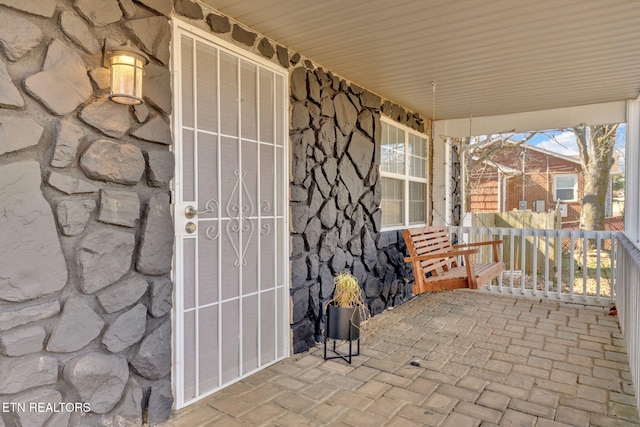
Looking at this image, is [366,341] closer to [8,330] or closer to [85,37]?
[8,330]

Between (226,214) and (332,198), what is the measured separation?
127cm

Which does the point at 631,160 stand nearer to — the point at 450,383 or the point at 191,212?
the point at 450,383

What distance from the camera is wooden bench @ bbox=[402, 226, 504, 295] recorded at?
3496 mm

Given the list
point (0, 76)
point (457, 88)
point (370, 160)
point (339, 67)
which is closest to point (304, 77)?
point (339, 67)

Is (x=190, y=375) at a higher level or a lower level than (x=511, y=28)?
lower

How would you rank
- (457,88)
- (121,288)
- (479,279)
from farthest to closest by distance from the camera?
(457,88) < (479,279) < (121,288)

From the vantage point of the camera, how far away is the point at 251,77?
279 centimetres

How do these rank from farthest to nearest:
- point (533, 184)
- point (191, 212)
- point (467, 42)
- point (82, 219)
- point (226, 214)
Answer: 1. point (533, 184)
2. point (467, 42)
3. point (226, 214)
4. point (191, 212)
5. point (82, 219)

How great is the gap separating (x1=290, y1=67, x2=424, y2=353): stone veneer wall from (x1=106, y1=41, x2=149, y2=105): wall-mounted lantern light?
1.39 m

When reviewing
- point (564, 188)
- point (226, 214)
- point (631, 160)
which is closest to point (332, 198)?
point (226, 214)

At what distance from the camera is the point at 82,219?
179 cm

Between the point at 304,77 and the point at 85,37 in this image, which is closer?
the point at 85,37

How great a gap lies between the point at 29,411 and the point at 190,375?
0.88 meters

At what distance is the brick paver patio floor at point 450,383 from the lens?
223 centimetres
